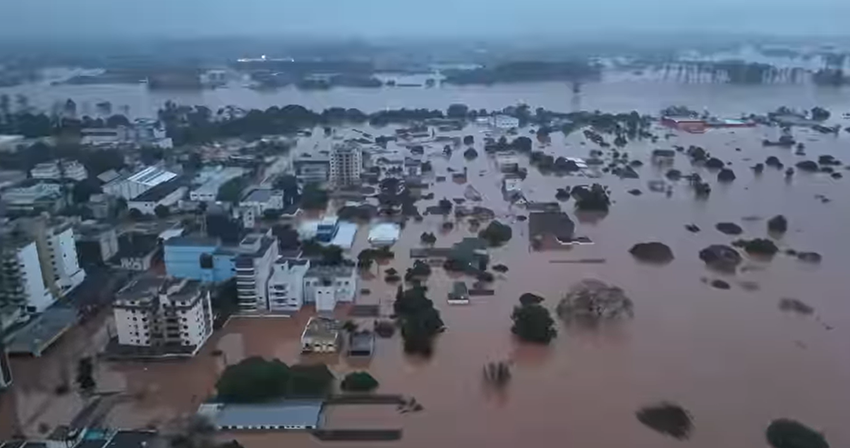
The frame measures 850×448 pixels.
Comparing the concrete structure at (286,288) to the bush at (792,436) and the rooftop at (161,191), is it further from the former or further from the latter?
the bush at (792,436)

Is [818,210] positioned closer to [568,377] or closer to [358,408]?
[568,377]

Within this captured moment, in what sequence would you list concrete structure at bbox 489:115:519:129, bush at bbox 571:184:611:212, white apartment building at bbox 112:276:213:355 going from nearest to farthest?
white apartment building at bbox 112:276:213:355 → bush at bbox 571:184:611:212 → concrete structure at bbox 489:115:519:129

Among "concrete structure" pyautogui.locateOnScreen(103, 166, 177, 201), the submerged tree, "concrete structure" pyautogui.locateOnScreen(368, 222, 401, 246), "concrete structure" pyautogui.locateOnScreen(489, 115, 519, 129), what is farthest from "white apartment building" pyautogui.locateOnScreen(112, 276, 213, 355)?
"concrete structure" pyautogui.locateOnScreen(489, 115, 519, 129)

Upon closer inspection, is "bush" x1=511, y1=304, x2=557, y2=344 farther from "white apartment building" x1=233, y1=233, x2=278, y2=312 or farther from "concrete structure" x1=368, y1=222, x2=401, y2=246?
"concrete structure" x1=368, y1=222, x2=401, y2=246

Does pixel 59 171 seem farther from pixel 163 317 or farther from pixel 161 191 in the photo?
pixel 163 317

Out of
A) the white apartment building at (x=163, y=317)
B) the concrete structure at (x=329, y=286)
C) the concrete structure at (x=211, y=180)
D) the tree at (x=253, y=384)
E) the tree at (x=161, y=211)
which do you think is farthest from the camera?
the concrete structure at (x=211, y=180)

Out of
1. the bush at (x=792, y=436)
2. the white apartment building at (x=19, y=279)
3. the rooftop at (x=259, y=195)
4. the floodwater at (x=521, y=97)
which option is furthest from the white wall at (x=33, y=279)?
the floodwater at (x=521, y=97)

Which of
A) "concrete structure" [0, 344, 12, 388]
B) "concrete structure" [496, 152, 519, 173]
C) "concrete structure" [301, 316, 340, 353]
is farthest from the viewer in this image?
"concrete structure" [496, 152, 519, 173]

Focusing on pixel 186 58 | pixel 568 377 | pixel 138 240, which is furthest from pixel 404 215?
pixel 186 58
